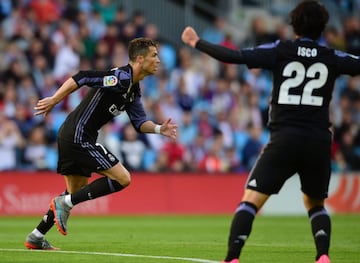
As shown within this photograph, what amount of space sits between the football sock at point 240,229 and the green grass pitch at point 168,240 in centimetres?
107

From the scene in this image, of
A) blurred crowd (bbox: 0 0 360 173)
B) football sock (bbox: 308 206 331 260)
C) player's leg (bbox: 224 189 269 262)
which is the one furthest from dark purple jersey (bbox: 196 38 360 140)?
blurred crowd (bbox: 0 0 360 173)

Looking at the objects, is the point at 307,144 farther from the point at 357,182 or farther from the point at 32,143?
the point at 357,182

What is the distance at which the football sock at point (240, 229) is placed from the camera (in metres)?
8.84

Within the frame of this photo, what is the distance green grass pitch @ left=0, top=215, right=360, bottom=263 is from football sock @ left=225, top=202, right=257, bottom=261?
1066mm

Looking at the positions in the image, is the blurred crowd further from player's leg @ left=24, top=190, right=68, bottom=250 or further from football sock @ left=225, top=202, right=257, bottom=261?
football sock @ left=225, top=202, right=257, bottom=261

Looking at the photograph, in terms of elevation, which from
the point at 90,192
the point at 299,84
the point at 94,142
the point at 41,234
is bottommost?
the point at 41,234

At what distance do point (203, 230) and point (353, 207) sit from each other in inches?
311

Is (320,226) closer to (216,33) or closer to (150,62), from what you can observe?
(150,62)

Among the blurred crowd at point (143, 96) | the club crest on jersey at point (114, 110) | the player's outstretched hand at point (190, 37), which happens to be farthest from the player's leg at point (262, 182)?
the blurred crowd at point (143, 96)

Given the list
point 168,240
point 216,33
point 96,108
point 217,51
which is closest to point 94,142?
point 96,108

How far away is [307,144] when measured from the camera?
8.96m

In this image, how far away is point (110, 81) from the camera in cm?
1098

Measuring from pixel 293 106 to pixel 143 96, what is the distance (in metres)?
14.6

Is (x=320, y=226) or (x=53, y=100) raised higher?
(x=53, y=100)
